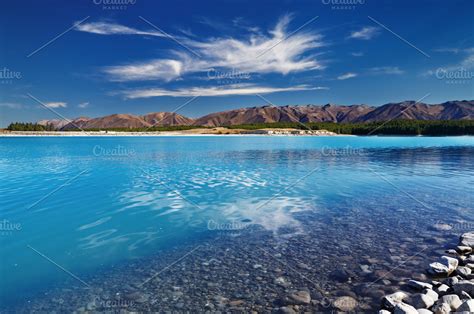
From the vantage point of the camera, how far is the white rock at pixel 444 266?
28.2ft

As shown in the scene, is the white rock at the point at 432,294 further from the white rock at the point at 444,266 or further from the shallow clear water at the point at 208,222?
the white rock at the point at 444,266

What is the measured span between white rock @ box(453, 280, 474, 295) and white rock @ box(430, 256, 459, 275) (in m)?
1.19

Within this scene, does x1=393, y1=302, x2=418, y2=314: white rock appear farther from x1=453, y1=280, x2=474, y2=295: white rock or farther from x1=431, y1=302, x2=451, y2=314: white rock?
x1=453, y1=280, x2=474, y2=295: white rock

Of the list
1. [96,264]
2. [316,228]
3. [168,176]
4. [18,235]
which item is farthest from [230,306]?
[168,176]

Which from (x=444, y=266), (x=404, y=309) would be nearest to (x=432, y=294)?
(x=404, y=309)

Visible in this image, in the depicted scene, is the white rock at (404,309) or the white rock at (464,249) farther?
the white rock at (464,249)

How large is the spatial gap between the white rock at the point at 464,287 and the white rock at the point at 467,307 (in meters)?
1.03

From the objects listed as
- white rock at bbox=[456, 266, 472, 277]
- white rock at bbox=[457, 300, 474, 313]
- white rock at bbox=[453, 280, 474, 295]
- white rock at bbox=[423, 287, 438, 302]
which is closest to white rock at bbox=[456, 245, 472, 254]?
white rock at bbox=[456, 266, 472, 277]

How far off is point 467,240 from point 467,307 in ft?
19.6

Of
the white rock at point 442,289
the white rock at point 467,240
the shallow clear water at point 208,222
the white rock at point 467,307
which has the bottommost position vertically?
the shallow clear water at point 208,222

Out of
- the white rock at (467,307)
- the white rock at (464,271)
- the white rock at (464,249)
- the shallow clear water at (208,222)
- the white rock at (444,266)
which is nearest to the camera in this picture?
the white rock at (467,307)

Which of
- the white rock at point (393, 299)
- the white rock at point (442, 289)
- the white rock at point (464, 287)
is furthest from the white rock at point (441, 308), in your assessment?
the white rock at point (464, 287)

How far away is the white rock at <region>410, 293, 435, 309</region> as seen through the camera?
6.74 meters

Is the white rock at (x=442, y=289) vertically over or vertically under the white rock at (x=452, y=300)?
under
